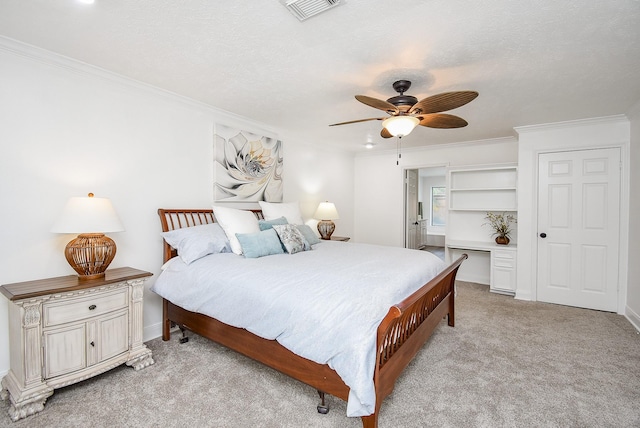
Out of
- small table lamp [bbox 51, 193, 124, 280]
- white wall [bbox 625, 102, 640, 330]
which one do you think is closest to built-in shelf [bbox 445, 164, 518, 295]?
white wall [bbox 625, 102, 640, 330]

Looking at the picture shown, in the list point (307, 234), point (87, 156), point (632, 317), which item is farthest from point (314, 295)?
point (632, 317)

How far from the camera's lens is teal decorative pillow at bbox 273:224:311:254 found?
3119 millimetres

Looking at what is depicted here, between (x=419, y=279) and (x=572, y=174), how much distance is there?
3.14 meters

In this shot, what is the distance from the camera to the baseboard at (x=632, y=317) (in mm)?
3285

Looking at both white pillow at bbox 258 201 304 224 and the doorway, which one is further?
the doorway

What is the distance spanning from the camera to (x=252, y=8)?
1.75 metres

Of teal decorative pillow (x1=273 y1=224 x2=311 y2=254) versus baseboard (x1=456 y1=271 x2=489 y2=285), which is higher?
teal decorative pillow (x1=273 y1=224 x2=311 y2=254)

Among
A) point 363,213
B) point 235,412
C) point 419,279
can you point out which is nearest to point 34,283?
point 235,412

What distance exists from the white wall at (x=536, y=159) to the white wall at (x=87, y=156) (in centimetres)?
403

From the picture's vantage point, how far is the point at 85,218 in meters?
2.20

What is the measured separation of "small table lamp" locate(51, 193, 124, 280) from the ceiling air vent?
195 centimetres

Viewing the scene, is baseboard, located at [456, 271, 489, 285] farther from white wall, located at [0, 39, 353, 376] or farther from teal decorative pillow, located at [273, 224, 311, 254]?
white wall, located at [0, 39, 353, 376]

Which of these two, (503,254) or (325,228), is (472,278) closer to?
(503,254)

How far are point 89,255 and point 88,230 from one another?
227mm
